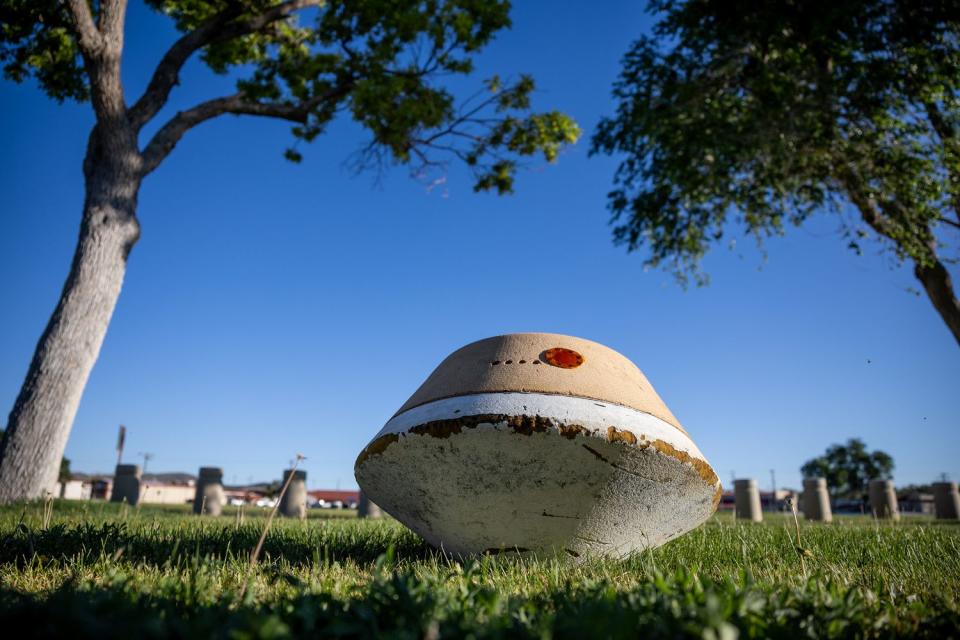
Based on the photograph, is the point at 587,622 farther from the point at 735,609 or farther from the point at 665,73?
the point at 665,73

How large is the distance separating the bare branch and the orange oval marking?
1002cm

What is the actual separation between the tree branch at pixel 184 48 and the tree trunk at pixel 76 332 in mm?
1035

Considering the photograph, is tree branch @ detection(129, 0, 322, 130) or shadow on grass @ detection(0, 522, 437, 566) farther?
tree branch @ detection(129, 0, 322, 130)

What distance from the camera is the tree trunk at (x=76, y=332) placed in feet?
26.8

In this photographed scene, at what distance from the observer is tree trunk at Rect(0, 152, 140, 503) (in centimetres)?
818

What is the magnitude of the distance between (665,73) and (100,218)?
40.1 ft

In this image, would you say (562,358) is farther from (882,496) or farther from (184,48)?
(882,496)

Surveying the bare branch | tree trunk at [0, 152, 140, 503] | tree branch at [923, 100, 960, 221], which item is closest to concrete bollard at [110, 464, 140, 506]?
tree trunk at [0, 152, 140, 503]

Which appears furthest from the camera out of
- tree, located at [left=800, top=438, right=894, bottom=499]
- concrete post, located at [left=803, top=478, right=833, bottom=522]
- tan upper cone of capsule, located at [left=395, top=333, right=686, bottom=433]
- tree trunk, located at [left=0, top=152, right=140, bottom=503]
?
tree, located at [left=800, top=438, right=894, bottom=499]

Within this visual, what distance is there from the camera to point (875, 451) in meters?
72.3

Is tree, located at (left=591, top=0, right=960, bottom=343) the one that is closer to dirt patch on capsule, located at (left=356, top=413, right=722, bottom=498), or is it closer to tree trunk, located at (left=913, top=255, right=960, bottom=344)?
tree trunk, located at (left=913, top=255, right=960, bottom=344)

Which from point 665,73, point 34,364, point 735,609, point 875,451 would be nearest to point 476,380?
point 735,609

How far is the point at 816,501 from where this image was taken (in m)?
14.2

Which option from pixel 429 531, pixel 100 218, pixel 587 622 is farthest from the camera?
pixel 100 218
